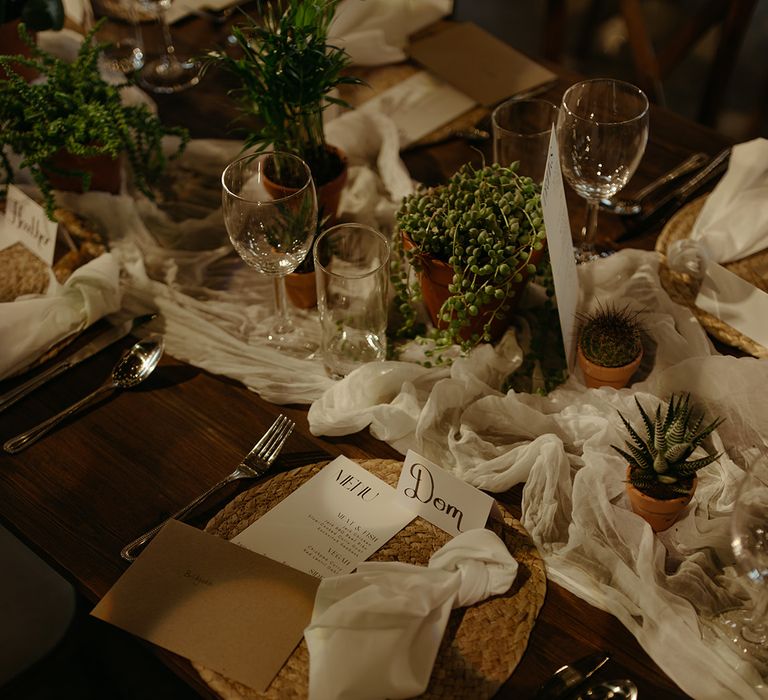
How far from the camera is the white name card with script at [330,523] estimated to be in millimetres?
897

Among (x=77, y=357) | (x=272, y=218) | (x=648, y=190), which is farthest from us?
(x=648, y=190)

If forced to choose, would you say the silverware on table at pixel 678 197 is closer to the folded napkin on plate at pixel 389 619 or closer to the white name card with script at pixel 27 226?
the folded napkin on plate at pixel 389 619

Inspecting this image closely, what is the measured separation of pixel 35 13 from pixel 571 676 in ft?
4.23

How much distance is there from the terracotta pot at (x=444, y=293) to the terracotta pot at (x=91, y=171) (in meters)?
0.56

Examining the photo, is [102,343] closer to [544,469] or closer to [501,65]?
[544,469]

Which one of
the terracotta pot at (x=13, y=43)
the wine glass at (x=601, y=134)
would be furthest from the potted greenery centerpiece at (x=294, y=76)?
the terracotta pot at (x=13, y=43)

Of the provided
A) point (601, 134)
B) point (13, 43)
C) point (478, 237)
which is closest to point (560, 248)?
point (478, 237)

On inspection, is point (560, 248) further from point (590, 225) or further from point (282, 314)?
point (282, 314)

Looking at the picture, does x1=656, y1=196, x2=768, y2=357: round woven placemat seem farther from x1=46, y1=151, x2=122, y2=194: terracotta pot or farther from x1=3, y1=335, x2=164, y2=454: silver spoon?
x1=46, y1=151, x2=122, y2=194: terracotta pot

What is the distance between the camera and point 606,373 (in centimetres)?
103

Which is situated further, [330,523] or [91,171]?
[91,171]

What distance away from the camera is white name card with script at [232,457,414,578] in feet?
2.94

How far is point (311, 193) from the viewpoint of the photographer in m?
1.03

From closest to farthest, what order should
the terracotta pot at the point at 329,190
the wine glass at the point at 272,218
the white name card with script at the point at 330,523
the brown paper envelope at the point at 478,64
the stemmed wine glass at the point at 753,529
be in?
1. the stemmed wine glass at the point at 753,529
2. the white name card with script at the point at 330,523
3. the wine glass at the point at 272,218
4. the terracotta pot at the point at 329,190
5. the brown paper envelope at the point at 478,64
